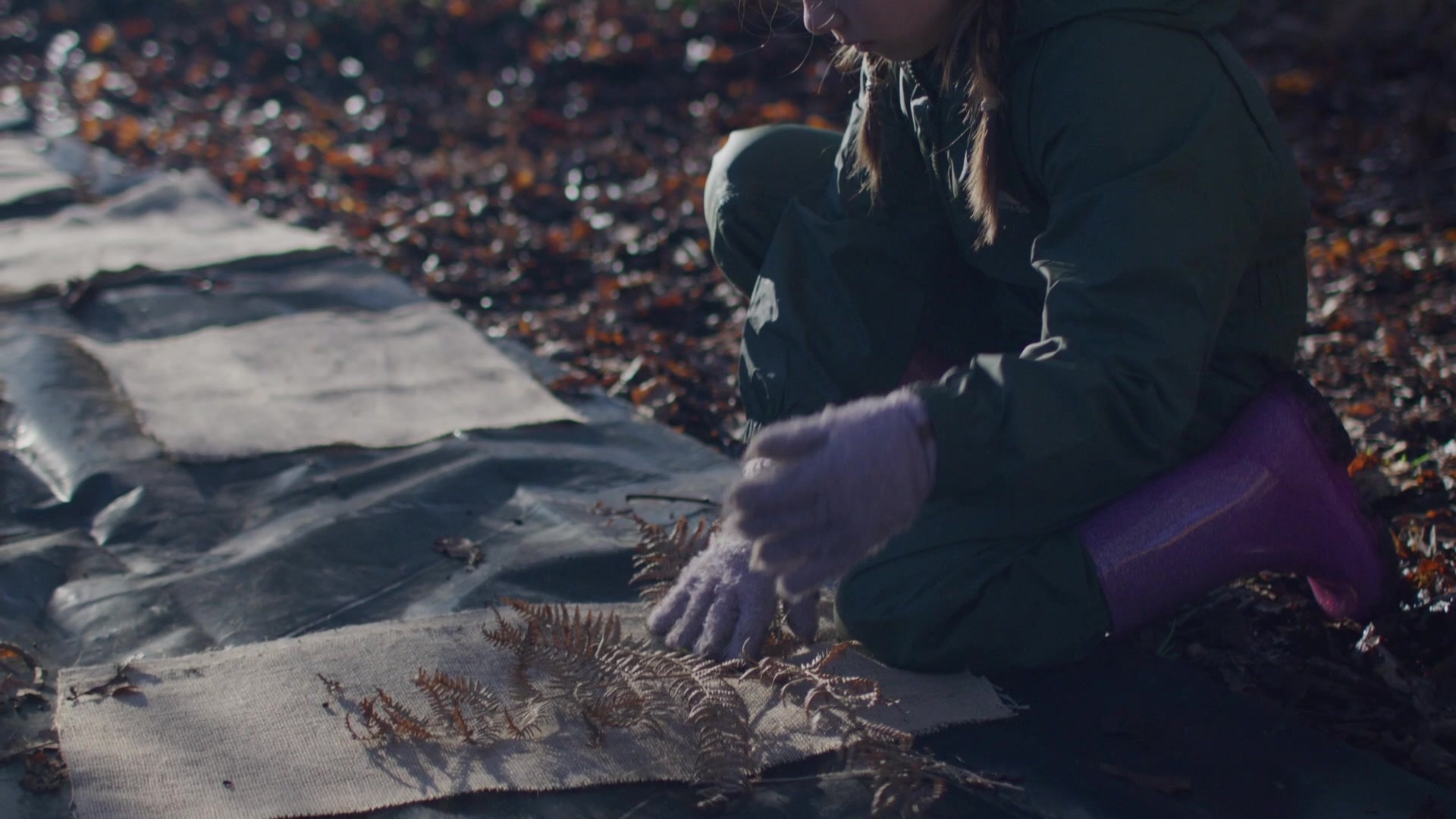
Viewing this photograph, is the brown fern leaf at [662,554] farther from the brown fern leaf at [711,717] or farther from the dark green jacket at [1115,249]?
the dark green jacket at [1115,249]

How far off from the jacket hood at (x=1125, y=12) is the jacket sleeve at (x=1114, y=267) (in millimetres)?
16

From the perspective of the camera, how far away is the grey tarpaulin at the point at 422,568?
169 centimetres

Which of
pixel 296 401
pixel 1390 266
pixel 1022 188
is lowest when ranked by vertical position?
pixel 1390 266

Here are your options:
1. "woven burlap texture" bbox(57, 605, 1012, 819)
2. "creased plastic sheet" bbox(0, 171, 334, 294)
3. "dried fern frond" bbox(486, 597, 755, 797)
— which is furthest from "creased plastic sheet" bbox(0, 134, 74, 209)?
"dried fern frond" bbox(486, 597, 755, 797)

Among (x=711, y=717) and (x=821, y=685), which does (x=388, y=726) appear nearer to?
(x=711, y=717)

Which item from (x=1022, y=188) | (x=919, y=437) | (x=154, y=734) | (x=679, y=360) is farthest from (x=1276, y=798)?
(x=679, y=360)

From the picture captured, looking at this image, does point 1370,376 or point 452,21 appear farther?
point 452,21

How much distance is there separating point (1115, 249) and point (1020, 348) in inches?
24.4

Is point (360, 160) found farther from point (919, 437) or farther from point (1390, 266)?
point (919, 437)

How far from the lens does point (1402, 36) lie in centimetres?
528

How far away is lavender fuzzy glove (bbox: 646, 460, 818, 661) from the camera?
1.95m

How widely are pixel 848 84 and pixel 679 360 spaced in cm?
284

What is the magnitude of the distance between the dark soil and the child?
222mm

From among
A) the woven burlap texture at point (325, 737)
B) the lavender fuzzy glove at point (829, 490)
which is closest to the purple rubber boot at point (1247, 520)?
the woven burlap texture at point (325, 737)
